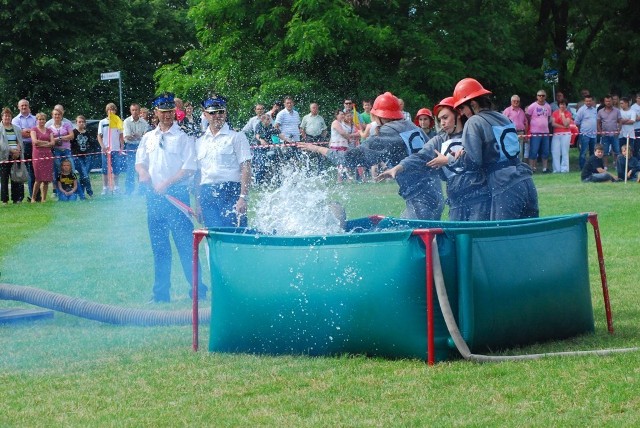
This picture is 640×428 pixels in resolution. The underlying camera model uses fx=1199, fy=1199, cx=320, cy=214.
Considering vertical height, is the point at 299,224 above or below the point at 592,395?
above

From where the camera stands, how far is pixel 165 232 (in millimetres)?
11695

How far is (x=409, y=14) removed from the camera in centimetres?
3631

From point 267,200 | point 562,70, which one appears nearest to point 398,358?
point 267,200

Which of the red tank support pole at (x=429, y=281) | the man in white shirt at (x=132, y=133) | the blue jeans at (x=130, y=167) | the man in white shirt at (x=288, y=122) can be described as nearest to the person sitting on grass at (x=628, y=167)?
the man in white shirt at (x=288, y=122)

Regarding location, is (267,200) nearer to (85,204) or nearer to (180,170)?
(180,170)

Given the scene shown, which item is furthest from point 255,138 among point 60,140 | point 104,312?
point 104,312

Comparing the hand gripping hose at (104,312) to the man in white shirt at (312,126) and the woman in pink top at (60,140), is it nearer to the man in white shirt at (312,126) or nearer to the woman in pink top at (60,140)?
the woman in pink top at (60,140)

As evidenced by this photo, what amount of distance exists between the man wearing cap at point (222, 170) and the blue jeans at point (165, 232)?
227 millimetres

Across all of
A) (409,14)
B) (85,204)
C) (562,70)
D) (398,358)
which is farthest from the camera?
(562,70)

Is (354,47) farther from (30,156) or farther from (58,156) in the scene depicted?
(30,156)

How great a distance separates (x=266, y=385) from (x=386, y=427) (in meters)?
1.29

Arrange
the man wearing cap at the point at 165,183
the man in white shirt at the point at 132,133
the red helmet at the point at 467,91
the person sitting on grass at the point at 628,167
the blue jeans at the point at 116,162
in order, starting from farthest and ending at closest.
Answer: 1. the person sitting on grass at the point at 628,167
2. the blue jeans at the point at 116,162
3. the man in white shirt at the point at 132,133
4. the man wearing cap at the point at 165,183
5. the red helmet at the point at 467,91

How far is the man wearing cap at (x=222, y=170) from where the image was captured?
37.3ft

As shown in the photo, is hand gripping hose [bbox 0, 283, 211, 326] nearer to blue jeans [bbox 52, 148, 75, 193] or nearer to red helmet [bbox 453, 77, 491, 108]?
red helmet [bbox 453, 77, 491, 108]
